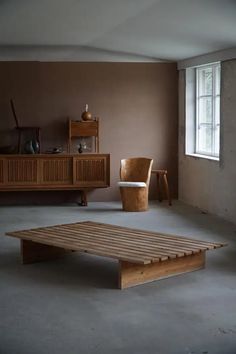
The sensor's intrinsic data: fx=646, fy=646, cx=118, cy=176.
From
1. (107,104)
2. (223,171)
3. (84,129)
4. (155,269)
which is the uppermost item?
(107,104)

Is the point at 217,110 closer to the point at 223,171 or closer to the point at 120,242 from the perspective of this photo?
the point at 223,171

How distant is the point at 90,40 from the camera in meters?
9.19

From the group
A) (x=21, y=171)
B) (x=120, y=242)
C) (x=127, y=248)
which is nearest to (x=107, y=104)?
(x=21, y=171)

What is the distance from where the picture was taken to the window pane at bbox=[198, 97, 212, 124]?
30.6 feet

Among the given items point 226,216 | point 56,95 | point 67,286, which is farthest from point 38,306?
A: point 56,95

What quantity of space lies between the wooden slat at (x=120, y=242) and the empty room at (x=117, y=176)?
0.06 ft

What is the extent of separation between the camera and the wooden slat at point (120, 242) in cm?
525

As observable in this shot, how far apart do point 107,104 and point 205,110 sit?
1.56m

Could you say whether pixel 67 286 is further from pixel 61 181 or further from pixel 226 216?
pixel 61 181

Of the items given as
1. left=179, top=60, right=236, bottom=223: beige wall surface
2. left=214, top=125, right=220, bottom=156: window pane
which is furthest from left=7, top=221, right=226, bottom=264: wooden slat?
left=214, top=125, right=220, bottom=156: window pane

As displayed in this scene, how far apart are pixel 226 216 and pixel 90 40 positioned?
316 cm

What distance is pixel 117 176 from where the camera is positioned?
10188 millimetres

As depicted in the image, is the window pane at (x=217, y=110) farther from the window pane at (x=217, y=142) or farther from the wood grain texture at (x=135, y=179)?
the wood grain texture at (x=135, y=179)

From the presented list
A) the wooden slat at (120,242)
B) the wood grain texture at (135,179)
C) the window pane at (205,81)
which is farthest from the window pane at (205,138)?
the wooden slat at (120,242)
